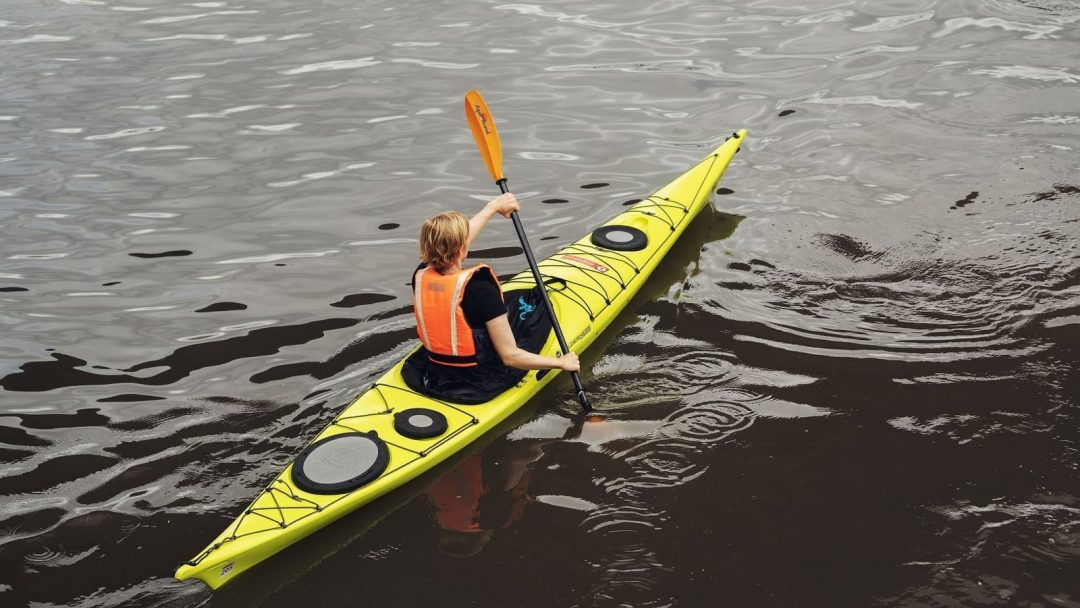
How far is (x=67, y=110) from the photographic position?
30.7 feet

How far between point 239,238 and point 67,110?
12.3ft

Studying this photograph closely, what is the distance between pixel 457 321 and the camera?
4.43m

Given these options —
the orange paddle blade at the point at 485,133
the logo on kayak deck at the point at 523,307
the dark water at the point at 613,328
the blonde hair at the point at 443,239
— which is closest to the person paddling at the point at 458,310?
the blonde hair at the point at 443,239

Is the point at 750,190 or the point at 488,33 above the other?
the point at 488,33

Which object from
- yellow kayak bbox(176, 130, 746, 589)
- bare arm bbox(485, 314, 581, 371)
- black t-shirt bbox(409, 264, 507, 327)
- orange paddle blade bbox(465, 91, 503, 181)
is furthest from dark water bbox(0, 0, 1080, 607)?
orange paddle blade bbox(465, 91, 503, 181)

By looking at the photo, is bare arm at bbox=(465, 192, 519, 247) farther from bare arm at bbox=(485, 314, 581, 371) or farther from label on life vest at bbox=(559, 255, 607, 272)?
label on life vest at bbox=(559, 255, 607, 272)

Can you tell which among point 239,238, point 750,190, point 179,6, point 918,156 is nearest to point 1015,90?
point 918,156

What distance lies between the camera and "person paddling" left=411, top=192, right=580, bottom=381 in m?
4.30

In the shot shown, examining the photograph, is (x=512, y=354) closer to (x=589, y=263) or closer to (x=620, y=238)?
(x=589, y=263)

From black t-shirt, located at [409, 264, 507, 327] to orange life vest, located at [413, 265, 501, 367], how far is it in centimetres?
3

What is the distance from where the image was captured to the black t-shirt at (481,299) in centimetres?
441

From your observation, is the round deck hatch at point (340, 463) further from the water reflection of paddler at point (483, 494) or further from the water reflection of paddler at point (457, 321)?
the water reflection of paddler at point (457, 321)

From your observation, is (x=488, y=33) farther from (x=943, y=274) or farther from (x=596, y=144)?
(x=943, y=274)

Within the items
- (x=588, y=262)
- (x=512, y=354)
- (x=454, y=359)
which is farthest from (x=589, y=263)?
(x=454, y=359)
